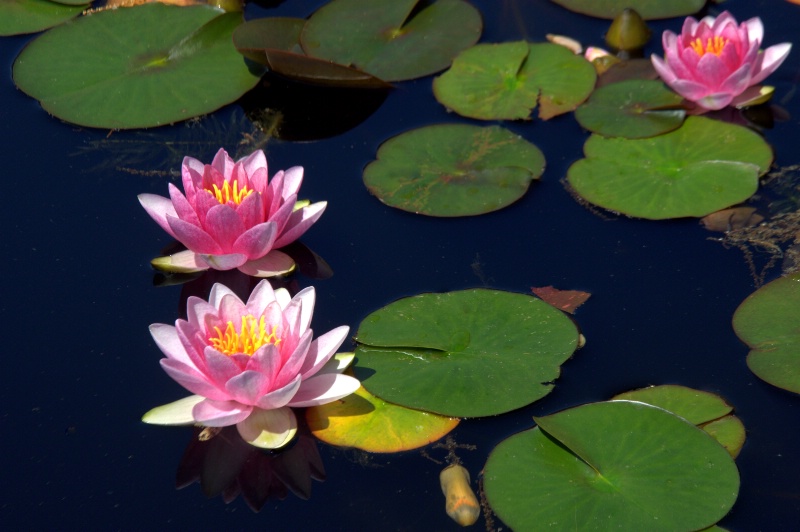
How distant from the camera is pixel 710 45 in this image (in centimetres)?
383

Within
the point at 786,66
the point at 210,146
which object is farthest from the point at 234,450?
the point at 786,66

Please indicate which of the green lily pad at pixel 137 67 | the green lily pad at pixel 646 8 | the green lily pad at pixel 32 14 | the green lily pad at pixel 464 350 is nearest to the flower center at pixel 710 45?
the green lily pad at pixel 646 8

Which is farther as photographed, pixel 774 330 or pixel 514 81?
pixel 514 81

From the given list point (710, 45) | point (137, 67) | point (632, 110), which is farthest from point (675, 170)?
point (137, 67)

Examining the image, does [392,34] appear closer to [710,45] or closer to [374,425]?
[710,45]

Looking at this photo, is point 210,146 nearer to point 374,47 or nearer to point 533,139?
point 374,47

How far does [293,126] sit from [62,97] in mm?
1106

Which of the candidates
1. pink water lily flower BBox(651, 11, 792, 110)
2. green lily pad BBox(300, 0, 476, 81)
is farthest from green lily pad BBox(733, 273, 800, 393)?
green lily pad BBox(300, 0, 476, 81)

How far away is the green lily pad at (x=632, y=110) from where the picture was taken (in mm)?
3717

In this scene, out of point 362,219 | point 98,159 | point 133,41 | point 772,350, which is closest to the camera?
point 772,350

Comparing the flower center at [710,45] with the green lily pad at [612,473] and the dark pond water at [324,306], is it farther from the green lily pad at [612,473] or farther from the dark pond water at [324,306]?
the green lily pad at [612,473]

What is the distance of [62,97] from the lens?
3.91m

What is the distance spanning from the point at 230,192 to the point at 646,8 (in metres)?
2.60

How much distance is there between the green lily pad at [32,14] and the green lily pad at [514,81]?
82.7 inches
